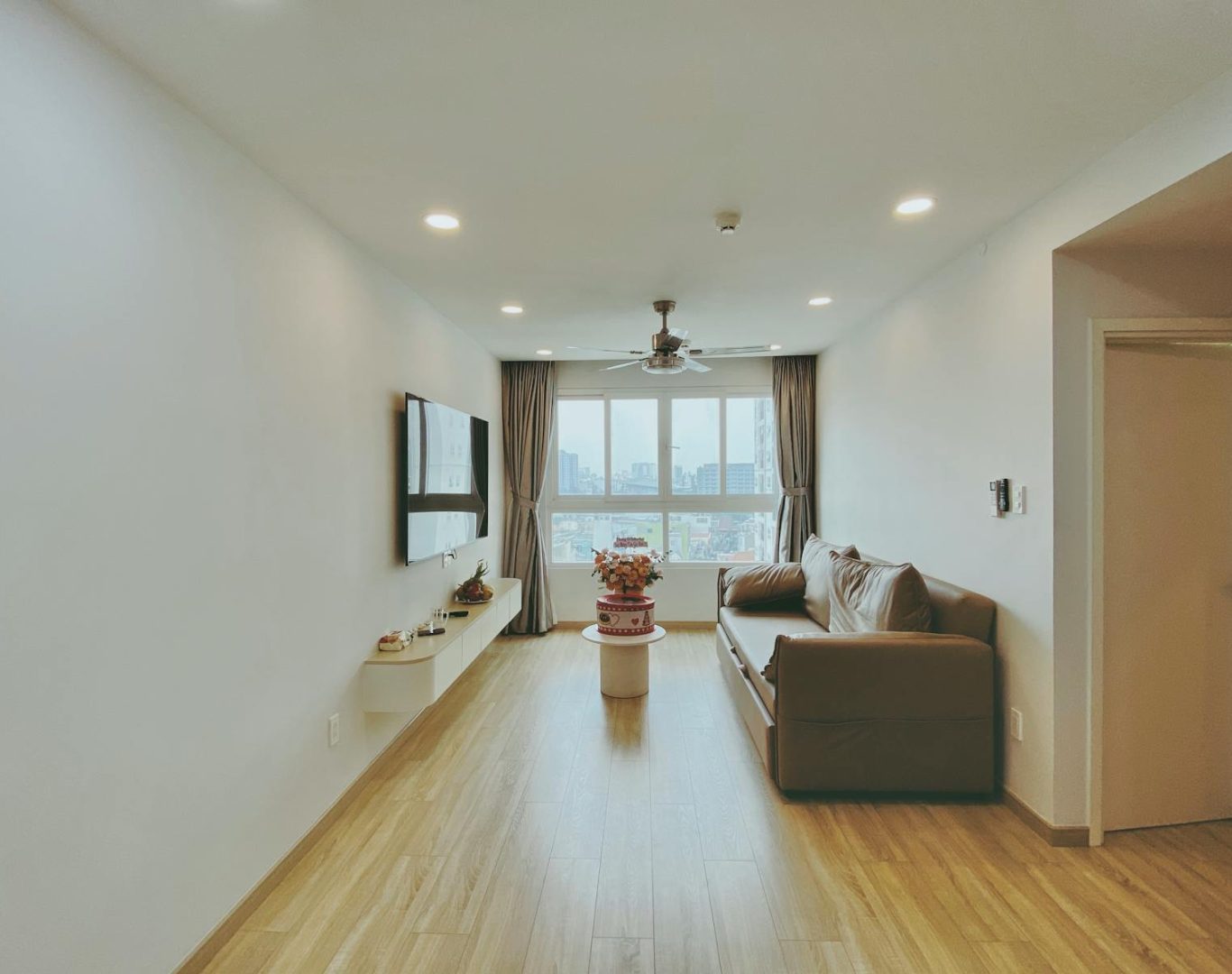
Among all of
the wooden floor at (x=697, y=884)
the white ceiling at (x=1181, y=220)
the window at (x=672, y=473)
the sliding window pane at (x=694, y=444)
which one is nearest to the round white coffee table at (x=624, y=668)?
the wooden floor at (x=697, y=884)

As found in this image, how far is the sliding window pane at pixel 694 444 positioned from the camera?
6.16 metres

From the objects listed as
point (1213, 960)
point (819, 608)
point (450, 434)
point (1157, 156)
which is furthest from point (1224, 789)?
point (450, 434)

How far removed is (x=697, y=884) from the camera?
2227mm

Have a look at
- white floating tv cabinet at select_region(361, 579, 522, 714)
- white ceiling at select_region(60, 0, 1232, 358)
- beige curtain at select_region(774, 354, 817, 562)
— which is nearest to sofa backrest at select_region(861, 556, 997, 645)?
white ceiling at select_region(60, 0, 1232, 358)

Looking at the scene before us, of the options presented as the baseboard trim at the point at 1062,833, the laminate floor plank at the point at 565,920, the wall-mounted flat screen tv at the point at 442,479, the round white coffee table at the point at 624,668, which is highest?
the wall-mounted flat screen tv at the point at 442,479

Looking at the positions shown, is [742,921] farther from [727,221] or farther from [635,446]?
[635,446]

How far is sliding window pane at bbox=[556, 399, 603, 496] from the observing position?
245 inches

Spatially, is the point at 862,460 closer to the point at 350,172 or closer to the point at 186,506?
the point at 350,172

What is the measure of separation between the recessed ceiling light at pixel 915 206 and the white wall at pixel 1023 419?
107 mm

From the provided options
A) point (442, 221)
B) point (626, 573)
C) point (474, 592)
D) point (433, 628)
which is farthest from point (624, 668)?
point (442, 221)

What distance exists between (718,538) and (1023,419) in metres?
3.71

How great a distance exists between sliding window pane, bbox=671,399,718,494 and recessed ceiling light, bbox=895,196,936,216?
142 inches

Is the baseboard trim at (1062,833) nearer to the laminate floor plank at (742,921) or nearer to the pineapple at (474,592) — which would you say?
the laminate floor plank at (742,921)

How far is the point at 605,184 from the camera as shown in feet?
7.58
